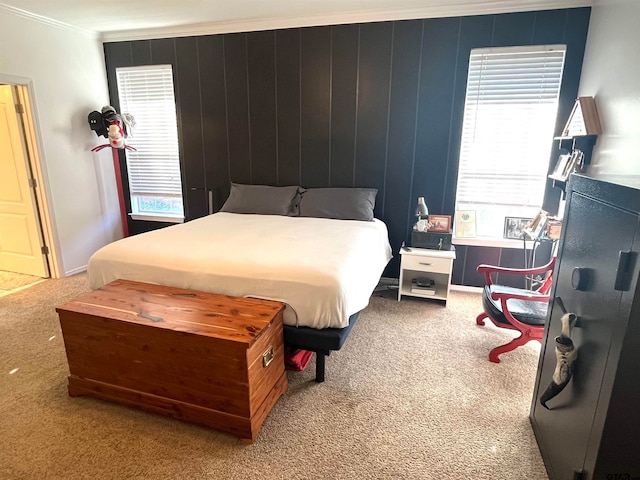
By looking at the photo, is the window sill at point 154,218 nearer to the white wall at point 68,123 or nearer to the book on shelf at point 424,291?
the white wall at point 68,123

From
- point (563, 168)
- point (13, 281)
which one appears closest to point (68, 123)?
point (13, 281)

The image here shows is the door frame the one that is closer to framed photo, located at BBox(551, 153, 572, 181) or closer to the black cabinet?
the black cabinet

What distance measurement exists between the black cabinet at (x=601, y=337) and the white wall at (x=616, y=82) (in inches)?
30.4

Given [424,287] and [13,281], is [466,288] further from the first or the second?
[13,281]

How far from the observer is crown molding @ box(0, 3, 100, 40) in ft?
10.4

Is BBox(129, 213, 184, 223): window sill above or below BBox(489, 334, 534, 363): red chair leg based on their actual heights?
above

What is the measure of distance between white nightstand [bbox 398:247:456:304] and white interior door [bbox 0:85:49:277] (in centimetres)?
370

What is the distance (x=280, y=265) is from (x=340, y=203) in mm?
1546

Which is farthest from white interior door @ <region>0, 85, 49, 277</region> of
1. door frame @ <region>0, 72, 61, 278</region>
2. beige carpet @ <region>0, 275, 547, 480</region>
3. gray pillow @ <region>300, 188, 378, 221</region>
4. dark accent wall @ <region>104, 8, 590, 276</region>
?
gray pillow @ <region>300, 188, 378, 221</region>

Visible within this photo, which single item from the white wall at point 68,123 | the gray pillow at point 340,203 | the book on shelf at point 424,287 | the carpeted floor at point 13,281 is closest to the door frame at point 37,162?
the white wall at point 68,123

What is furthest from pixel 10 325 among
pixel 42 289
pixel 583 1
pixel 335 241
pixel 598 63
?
pixel 583 1

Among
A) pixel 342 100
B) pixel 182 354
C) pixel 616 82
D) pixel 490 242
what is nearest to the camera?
pixel 182 354

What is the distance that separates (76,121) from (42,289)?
1.78 m

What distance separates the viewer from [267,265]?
2029 millimetres
